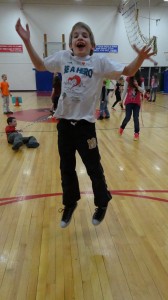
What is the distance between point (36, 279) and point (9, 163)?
9.14 feet

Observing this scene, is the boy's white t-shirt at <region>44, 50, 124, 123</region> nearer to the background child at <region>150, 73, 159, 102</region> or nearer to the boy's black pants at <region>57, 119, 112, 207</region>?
the boy's black pants at <region>57, 119, 112, 207</region>

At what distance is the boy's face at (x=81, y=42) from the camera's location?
203 cm

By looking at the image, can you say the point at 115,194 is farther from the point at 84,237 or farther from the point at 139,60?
the point at 139,60

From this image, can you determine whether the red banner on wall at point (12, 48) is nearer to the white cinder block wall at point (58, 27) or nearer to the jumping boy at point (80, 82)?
the white cinder block wall at point (58, 27)

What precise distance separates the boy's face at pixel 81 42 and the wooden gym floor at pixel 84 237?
5.06 feet

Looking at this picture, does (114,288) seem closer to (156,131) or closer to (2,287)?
(2,287)

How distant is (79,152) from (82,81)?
1.81ft

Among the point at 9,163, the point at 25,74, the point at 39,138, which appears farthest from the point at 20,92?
the point at 9,163

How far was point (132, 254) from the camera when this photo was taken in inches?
83.4

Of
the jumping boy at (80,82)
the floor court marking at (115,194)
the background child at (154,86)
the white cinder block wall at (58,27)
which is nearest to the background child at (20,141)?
the floor court marking at (115,194)

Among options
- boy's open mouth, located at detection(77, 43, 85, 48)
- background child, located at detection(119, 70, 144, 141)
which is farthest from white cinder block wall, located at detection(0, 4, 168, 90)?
boy's open mouth, located at detection(77, 43, 85, 48)

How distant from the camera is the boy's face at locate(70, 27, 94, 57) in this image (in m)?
2.03

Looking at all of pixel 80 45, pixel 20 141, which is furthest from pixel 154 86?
pixel 80 45

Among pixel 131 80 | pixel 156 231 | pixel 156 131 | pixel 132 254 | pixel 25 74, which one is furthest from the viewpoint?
pixel 25 74
